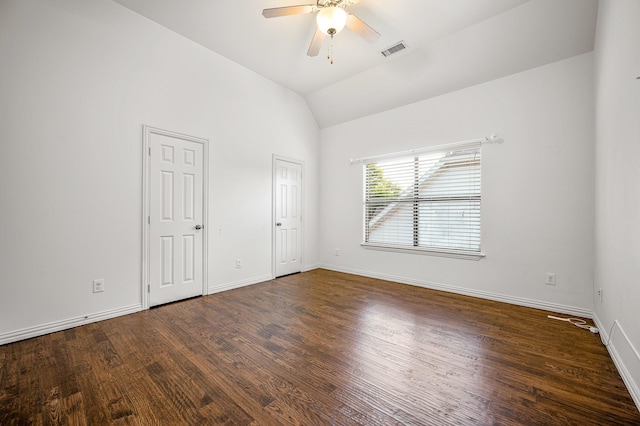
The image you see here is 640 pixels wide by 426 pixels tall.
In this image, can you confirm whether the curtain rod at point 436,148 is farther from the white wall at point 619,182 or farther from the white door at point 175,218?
the white door at point 175,218

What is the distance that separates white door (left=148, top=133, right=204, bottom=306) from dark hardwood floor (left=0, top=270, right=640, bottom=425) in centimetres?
45

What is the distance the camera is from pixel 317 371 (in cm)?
194

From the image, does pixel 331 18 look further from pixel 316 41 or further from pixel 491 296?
pixel 491 296

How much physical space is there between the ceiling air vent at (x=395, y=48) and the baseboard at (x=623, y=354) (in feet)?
11.6

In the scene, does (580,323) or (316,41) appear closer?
(580,323)

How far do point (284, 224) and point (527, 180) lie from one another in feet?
11.9

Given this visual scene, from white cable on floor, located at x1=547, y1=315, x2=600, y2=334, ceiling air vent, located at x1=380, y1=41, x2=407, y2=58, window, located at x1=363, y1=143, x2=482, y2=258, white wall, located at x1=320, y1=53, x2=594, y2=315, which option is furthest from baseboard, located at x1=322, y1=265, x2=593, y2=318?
ceiling air vent, located at x1=380, y1=41, x2=407, y2=58

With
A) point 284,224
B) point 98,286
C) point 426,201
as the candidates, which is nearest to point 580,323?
point 426,201

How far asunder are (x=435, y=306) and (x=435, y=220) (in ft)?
4.40

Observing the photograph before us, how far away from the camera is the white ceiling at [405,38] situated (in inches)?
112

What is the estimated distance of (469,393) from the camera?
1.71m

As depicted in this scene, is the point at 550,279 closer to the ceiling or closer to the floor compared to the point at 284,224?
closer to the floor

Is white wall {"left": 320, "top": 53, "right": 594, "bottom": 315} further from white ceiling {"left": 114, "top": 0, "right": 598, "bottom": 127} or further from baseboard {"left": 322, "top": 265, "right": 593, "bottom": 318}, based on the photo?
white ceiling {"left": 114, "top": 0, "right": 598, "bottom": 127}

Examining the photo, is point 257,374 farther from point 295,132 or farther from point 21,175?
point 295,132
